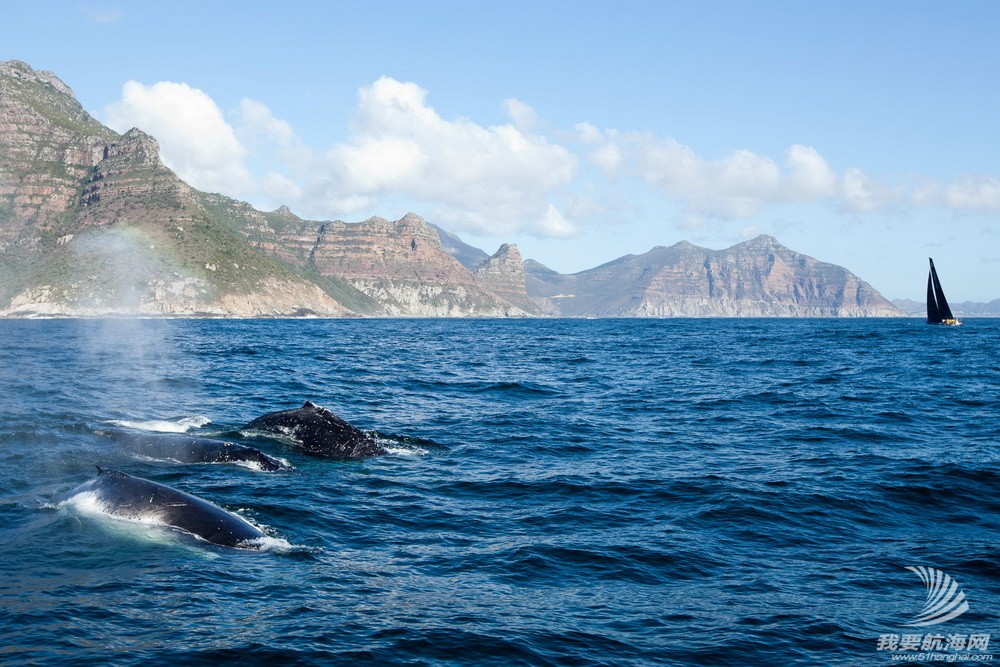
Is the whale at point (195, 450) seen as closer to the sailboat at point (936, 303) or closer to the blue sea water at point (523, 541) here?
the blue sea water at point (523, 541)

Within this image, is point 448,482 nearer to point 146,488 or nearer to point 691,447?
point 146,488

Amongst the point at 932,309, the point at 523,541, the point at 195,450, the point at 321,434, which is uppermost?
the point at 932,309

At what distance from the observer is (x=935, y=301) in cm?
16350

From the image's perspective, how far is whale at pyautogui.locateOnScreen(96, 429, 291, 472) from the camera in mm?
19547

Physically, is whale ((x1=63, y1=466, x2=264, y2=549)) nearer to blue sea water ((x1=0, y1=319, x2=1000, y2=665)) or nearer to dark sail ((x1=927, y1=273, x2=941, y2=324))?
blue sea water ((x1=0, y1=319, x2=1000, y2=665))

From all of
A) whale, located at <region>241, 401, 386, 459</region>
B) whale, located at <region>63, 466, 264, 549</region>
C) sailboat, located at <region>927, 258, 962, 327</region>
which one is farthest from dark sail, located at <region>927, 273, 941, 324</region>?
whale, located at <region>63, 466, 264, 549</region>

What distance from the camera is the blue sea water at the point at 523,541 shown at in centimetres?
937

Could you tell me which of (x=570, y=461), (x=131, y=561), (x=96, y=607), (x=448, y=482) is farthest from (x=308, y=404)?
(x=96, y=607)

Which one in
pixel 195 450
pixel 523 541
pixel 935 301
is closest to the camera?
pixel 523 541

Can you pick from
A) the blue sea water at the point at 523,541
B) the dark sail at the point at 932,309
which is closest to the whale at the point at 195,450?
the blue sea water at the point at 523,541

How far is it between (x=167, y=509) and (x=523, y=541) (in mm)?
6635

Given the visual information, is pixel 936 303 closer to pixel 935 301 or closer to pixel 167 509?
pixel 935 301

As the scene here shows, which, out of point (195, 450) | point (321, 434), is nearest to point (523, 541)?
point (321, 434)

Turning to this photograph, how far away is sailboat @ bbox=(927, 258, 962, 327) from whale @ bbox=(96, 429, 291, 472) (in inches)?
6330
